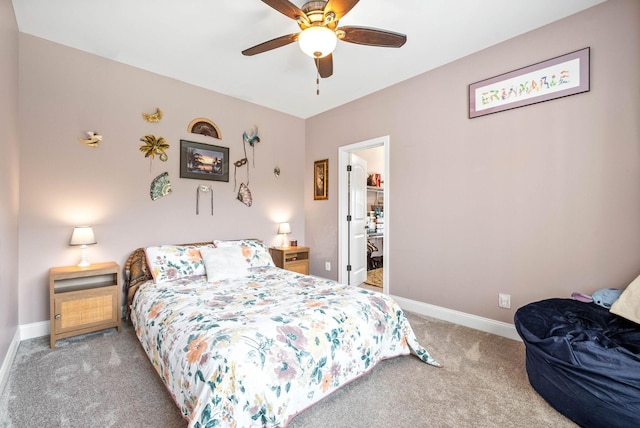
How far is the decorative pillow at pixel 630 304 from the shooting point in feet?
5.73

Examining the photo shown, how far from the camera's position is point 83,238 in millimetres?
2578

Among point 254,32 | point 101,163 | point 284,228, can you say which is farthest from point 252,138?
point 101,163

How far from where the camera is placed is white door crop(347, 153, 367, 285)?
13.8 feet

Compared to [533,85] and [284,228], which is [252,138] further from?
[533,85]

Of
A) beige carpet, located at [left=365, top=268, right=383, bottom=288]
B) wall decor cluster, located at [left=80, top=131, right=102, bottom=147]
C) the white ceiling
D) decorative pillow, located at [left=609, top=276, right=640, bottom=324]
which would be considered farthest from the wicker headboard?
decorative pillow, located at [left=609, top=276, right=640, bottom=324]

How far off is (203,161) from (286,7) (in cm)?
228

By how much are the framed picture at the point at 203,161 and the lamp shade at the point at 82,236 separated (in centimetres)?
111

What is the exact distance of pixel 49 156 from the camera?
8.67 ft

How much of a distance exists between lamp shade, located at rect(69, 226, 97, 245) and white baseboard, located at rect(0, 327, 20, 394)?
0.84m

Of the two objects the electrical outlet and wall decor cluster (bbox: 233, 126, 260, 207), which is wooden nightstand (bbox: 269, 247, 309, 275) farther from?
the electrical outlet

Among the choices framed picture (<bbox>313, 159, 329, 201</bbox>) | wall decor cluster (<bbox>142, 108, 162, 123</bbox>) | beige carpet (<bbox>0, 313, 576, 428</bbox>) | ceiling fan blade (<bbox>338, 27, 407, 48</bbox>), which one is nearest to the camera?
beige carpet (<bbox>0, 313, 576, 428</bbox>)

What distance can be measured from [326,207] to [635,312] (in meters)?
3.32

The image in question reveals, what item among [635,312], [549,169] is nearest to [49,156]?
[549,169]

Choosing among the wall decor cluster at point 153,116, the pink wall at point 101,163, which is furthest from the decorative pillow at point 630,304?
the wall decor cluster at point 153,116
